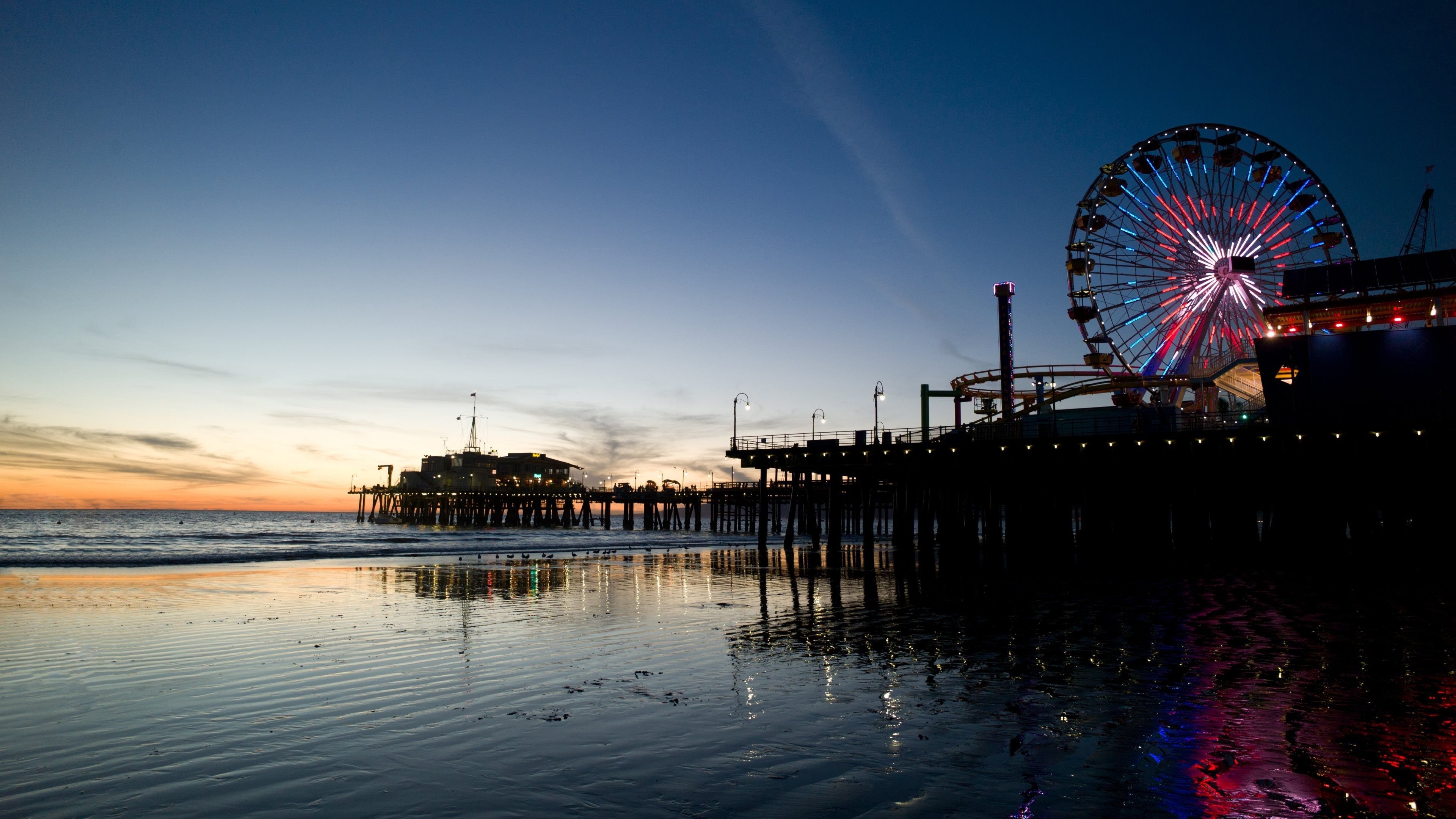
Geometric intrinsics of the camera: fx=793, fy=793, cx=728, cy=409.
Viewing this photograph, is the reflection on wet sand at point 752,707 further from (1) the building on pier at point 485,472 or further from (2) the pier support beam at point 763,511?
(1) the building on pier at point 485,472

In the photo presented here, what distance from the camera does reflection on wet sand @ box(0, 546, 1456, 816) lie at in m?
6.07

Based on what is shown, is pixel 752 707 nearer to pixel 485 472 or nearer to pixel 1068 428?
pixel 1068 428

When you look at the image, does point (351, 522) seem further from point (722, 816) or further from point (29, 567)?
point (722, 816)

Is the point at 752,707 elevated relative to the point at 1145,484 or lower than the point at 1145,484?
lower

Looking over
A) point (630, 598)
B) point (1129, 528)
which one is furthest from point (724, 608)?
point (1129, 528)

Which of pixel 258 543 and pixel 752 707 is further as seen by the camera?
pixel 258 543

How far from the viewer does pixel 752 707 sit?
352 inches

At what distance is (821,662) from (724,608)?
740 centimetres

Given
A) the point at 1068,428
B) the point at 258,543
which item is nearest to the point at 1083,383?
the point at 1068,428

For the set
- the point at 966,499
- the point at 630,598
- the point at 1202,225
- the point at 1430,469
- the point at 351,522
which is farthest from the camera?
the point at 351,522

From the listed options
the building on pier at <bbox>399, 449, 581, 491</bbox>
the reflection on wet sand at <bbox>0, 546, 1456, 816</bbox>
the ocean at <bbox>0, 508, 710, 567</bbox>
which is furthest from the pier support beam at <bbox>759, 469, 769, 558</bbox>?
the building on pier at <bbox>399, 449, 581, 491</bbox>

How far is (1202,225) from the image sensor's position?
47.6m

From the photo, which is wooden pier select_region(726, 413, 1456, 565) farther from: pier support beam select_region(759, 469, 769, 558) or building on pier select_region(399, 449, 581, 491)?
building on pier select_region(399, 449, 581, 491)

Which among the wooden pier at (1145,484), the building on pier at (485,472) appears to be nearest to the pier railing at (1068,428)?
the wooden pier at (1145,484)
